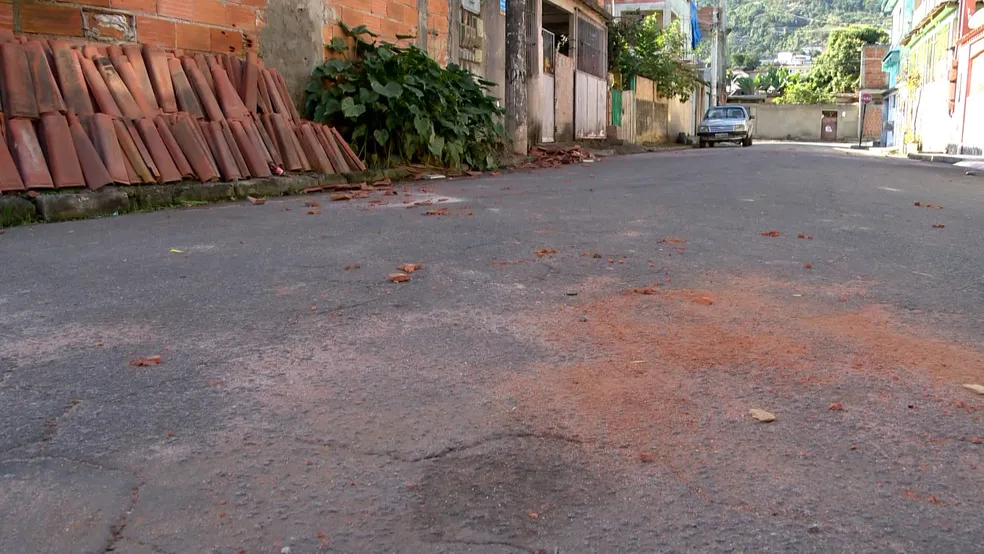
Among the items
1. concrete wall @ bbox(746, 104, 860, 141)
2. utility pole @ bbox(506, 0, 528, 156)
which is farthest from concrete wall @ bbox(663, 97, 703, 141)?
utility pole @ bbox(506, 0, 528, 156)

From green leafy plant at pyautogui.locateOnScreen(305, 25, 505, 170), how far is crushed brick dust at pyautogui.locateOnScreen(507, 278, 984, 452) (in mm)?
7146

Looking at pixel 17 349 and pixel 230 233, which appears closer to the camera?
pixel 17 349

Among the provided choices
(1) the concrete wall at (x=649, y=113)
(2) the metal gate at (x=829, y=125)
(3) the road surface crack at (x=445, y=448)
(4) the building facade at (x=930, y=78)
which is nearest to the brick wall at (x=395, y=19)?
(3) the road surface crack at (x=445, y=448)

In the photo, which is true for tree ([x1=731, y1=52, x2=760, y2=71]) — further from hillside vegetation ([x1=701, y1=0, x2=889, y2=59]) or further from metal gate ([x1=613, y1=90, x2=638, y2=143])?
metal gate ([x1=613, y1=90, x2=638, y2=143])

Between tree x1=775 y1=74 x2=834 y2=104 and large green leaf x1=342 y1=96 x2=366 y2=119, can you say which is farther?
tree x1=775 y1=74 x2=834 y2=104

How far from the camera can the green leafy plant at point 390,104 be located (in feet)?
34.0

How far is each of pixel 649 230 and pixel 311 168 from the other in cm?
483

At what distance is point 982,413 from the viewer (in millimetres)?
2477

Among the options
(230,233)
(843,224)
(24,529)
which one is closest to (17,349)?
(24,529)

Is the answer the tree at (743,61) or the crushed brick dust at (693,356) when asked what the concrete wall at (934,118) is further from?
the tree at (743,61)

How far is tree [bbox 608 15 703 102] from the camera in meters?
26.2

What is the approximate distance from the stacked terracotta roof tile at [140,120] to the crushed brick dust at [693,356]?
5.07 m

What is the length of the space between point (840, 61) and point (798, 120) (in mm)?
17059

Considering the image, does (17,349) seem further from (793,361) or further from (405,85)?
(405,85)
